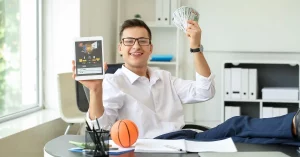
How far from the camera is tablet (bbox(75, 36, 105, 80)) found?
53.4 inches

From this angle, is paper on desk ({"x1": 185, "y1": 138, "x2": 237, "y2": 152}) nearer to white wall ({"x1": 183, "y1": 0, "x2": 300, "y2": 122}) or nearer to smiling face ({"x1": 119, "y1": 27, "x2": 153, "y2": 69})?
smiling face ({"x1": 119, "y1": 27, "x2": 153, "y2": 69})

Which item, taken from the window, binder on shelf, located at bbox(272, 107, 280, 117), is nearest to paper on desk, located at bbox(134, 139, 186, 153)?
the window

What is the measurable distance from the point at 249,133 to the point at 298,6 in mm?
2872

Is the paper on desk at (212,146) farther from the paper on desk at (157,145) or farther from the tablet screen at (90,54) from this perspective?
the tablet screen at (90,54)

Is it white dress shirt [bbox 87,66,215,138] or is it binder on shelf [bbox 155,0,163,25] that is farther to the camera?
binder on shelf [bbox 155,0,163,25]

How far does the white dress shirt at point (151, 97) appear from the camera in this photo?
185cm

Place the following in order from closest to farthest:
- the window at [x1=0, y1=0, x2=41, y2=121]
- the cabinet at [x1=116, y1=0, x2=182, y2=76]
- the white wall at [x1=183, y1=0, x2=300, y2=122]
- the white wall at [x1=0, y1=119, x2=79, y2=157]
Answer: the white wall at [x1=0, y1=119, x2=79, y2=157] → the window at [x1=0, y1=0, x2=41, y2=121] → the white wall at [x1=183, y1=0, x2=300, y2=122] → the cabinet at [x1=116, y1=0, x2=182, y2=76]

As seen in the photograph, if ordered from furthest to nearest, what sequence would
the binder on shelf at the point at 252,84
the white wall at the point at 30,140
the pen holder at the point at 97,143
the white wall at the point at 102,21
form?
1. the binder on shelf at the point at 252,84
2. the white wall at the point at 102,21
3. the white wall at the point at 30,140
4. the pen holder at the point at 97,143

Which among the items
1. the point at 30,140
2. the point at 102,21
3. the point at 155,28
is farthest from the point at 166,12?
the point at 30,140

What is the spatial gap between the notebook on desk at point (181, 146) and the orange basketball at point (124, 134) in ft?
0.11

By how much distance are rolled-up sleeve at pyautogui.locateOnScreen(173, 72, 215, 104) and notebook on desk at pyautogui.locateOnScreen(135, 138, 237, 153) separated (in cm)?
44

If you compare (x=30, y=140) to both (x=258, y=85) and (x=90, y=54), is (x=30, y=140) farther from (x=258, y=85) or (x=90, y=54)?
(x=258, y=85)

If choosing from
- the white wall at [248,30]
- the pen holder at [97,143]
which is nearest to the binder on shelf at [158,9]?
the white wall at [248,30]

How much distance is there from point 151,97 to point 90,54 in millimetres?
643
